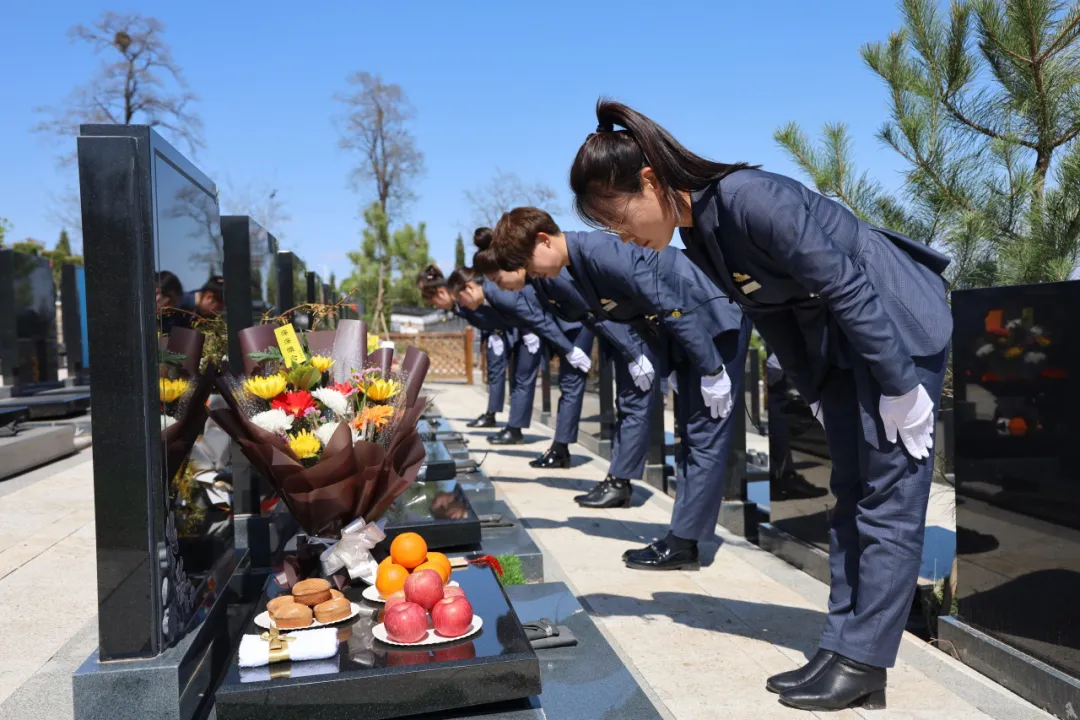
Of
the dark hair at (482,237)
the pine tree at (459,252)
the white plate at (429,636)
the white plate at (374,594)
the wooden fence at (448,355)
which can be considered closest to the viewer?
the white plate at (429,636)

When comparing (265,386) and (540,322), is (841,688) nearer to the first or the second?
Result: (265,386)

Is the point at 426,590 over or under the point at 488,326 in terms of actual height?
under

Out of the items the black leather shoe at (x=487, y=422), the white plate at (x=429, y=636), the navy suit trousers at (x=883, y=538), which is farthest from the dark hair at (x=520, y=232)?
the black leather shoe at (x=487, y=422)

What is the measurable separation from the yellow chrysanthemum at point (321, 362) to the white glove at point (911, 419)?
65.1 inches

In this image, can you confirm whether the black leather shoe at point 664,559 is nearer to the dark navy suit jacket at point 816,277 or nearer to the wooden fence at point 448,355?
the dark navy suit jacket at point 816,277

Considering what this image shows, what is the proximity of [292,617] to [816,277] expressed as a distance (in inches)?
60.6

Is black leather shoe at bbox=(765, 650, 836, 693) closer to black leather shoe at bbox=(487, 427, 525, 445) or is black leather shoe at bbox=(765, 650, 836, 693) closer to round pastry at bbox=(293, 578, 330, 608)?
round pastry at bbox=(293, 578, 330, 608)

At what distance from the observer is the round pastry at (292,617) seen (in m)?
2.18

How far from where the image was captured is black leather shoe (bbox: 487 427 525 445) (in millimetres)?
9242

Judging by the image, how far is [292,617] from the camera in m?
2.19

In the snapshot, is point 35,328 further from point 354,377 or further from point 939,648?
point 939,648

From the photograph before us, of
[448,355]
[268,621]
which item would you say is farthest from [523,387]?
[448,355]

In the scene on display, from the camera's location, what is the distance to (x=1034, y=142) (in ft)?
11.2

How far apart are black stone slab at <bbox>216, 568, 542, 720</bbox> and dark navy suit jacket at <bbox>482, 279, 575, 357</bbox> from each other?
224 inches
